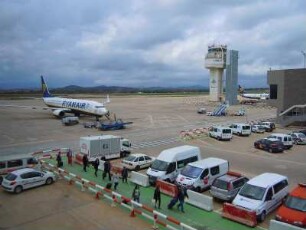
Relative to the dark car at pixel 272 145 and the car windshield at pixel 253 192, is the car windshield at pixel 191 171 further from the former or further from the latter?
the dark car at pixel 272 145

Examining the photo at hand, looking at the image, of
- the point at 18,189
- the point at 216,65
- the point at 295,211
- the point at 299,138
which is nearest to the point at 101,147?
the point at 18,189

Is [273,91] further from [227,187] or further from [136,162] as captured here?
[227,187]

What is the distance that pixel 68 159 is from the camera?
3072 cm

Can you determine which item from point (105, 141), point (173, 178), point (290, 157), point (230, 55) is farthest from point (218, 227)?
point (230, 55)

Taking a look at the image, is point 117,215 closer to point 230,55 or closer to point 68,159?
point 68,159

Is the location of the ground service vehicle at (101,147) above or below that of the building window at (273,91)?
below

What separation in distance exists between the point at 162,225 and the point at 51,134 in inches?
1349

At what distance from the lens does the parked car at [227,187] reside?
68.7 feet

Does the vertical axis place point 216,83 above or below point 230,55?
below

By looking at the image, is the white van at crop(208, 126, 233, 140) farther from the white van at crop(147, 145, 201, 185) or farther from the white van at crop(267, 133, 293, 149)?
the white van at crop(147, 145, 201, 185)

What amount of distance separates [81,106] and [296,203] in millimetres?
51715

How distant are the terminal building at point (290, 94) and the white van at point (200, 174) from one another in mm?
39244

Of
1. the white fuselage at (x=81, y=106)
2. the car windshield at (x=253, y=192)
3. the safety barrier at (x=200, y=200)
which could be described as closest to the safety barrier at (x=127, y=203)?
the safety barrier at (x=200, y=200)

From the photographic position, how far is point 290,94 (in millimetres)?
61094
